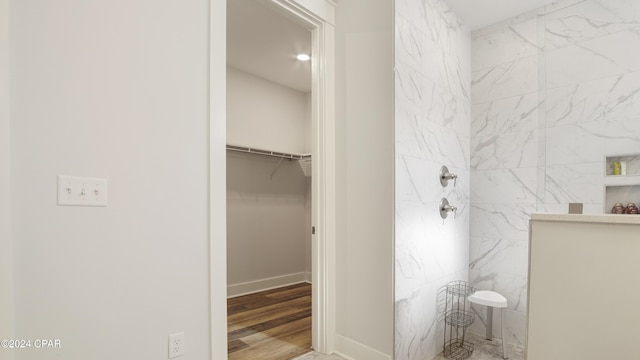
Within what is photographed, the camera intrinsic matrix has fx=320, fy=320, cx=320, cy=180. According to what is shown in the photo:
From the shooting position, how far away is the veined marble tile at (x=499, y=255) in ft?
8.29

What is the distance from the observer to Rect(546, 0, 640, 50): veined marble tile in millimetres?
2174

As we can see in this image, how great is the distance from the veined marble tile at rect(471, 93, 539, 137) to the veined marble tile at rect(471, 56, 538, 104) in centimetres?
5

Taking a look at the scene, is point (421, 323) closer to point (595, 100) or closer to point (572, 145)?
point (572, 145)

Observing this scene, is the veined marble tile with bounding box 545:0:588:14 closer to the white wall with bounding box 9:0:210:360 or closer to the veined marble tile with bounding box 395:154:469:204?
the veined marble tile with bounding box 395:154:469:204

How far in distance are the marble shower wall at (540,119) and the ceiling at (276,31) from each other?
0.60 feet

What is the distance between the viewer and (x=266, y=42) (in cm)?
315

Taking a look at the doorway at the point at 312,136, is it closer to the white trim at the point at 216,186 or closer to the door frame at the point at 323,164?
the door frame at the point at 323,164

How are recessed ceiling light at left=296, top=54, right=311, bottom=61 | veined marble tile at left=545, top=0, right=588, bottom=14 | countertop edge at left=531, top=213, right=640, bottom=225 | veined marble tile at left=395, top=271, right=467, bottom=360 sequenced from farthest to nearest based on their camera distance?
recessed ceiling light at left=296, top=54, right=311, bottom=61 → veined marble tile at left=545, top=0, right=588, bottom=14 → veined marble tile at left=395, top=271, right=467, bottom=360 → countertop edge at left=531, top=213, right=640, bottom=225

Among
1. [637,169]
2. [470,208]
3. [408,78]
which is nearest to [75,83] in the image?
[408,78]

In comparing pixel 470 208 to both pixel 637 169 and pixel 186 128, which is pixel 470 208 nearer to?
pixel 637 169

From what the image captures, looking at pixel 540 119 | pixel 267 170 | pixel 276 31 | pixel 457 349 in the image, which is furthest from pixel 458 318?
pixel 276 31

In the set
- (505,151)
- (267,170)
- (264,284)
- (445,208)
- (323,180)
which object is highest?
(505,151)

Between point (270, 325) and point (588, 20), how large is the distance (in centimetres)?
344

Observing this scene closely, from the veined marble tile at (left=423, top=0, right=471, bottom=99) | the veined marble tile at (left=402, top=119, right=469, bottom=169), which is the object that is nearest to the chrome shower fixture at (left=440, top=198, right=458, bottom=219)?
the veined marble tile at (left=402, top=119, right=469, bottom=169)
